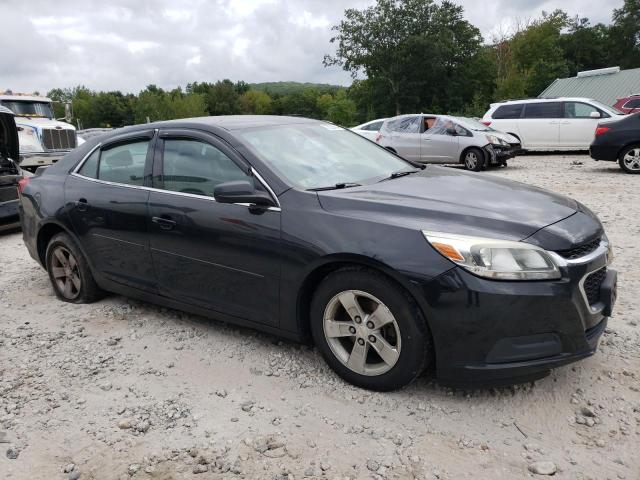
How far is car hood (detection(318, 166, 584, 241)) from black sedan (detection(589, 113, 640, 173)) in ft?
30.9

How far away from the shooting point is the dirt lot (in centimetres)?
256

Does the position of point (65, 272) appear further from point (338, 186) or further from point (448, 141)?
point (448, 141)

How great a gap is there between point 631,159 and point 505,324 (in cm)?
1068

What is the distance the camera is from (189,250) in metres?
3.69

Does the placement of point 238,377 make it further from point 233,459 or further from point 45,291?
point 45,291

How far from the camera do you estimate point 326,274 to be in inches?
124

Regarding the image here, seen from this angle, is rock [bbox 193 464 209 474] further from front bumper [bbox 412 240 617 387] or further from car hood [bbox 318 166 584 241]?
car hood [bbox 318 166 584 241]

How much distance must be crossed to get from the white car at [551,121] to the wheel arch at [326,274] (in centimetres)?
1423

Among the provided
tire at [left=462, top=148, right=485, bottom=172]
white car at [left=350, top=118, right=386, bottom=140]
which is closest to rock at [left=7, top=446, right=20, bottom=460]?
tire at [left=462, top=148, right=485, bottom=172]

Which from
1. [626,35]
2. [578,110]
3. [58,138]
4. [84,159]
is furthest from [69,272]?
[626,35]

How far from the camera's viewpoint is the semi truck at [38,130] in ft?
52.0

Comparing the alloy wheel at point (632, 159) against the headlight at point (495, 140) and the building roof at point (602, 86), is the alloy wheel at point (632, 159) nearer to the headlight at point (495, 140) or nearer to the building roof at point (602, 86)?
the headlight at point (495, 140)

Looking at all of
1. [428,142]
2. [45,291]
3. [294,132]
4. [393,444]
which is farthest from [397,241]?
[428,142]

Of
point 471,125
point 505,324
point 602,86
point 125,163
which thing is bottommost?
point 505,324
